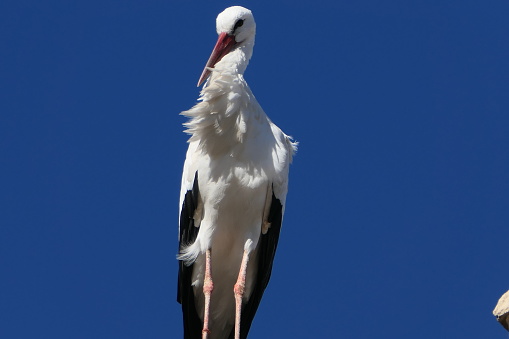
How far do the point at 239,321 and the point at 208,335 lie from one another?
0.27 meters

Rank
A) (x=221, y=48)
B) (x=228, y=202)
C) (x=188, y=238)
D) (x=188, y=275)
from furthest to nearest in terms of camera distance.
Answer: (x=221, y=48), (x=188, y=275), (x=188, y=238), (x=228, y=202)

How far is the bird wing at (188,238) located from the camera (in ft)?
34.9

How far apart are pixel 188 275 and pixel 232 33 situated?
1.95 metres

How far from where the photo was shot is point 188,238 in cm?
1076

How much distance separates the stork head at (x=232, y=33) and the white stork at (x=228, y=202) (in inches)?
0.7

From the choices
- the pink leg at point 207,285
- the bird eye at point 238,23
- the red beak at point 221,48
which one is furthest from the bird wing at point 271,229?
the bird eye at point 238,23

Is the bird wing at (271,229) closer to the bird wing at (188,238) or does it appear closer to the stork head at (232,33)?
the bird wing at (188,238)

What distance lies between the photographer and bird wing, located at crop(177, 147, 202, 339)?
1063cm

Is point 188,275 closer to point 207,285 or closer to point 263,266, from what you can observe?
point 207,285

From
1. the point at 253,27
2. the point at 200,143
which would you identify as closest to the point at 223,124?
the point at 200,143

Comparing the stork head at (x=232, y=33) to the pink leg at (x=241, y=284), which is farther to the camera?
the stork head at (x=232, y=33)

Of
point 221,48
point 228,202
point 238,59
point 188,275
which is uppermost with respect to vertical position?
point 221,48

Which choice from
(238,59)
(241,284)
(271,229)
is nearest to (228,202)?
(271,229)

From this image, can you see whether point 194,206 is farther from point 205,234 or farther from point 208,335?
point 208,335
